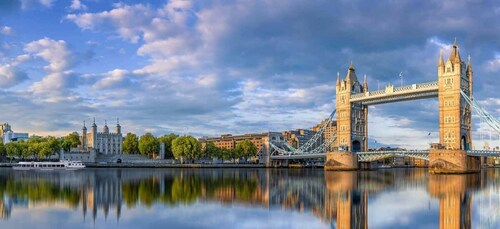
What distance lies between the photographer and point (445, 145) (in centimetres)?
6756

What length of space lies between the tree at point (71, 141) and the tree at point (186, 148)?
25.3 meters

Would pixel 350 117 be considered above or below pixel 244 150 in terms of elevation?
above

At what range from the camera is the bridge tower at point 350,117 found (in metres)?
87.6

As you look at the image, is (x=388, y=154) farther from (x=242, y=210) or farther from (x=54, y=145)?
(x=54, y=145)

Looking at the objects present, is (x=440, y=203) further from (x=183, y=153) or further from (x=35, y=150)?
(x=35, y=150)

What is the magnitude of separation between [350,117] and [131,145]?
2286 inches

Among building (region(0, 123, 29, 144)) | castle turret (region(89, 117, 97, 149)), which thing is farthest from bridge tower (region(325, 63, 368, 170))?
building (region(0, 123, 29, 144))

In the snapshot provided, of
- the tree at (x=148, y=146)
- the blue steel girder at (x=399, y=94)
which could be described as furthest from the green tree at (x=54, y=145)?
the blue steel girder at (x=399, y=94)

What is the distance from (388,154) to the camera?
3004 inches

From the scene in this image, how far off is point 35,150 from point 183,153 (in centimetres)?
3148

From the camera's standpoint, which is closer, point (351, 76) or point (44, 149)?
point (351, 76)

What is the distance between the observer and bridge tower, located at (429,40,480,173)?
216 ft

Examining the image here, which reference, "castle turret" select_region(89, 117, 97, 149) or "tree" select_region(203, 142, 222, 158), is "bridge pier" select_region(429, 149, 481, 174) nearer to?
"tree" select_region(203, 142, 222, 158)

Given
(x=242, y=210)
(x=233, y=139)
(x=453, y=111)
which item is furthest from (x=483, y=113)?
(x=233, y=139)
